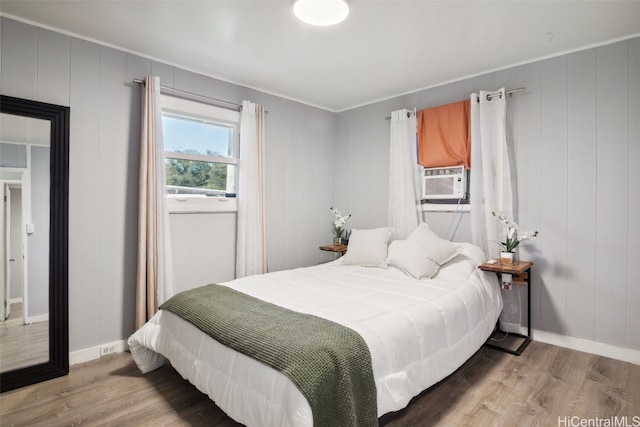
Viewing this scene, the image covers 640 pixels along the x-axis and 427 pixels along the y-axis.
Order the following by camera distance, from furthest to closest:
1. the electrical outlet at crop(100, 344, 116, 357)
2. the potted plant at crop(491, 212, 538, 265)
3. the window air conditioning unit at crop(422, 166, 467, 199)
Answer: the window air conditioning unit at crop(422, 166, 467, 199) < the potted plant at crop(491, 212, 538, 265) < the electrical outlet at crop(100, 344, 116, 357)

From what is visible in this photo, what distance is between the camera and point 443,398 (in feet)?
7.25

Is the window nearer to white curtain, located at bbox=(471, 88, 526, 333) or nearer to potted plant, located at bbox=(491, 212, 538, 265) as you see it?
white curtain, located at bbox=(471, 88, 526, 333)

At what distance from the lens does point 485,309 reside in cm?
278

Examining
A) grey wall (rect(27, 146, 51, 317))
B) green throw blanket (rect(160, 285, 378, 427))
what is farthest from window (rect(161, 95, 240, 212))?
green throw blanket (rect(160, 285, 378, 427))

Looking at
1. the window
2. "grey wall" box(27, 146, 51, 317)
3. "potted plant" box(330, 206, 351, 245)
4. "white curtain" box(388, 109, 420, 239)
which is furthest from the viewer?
"potted plant" box(330, 206, 351, 245)

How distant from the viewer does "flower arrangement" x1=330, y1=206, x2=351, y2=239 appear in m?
4.40

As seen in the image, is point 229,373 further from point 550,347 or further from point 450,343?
point 550,347

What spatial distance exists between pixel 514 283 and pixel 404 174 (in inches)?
61.4

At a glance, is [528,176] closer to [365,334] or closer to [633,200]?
[633,200]

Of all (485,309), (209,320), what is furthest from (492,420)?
(209,320)

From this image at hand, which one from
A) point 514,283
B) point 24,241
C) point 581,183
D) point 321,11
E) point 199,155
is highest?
point 321,11

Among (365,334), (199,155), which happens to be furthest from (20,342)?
(365,334)

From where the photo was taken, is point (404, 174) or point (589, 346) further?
point (404, 174)

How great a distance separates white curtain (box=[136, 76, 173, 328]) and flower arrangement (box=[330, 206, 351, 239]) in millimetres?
2070
